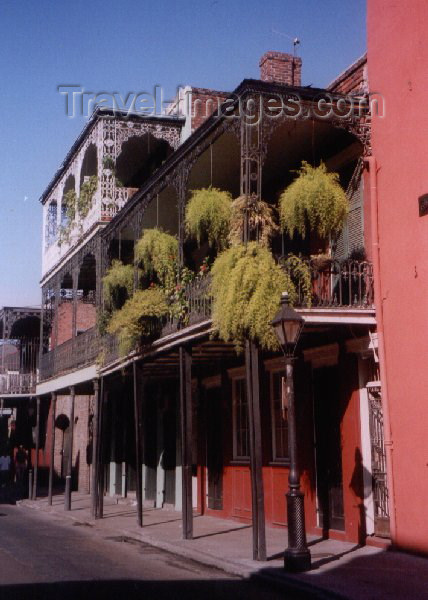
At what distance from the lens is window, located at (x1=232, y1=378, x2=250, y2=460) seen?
50.6ft

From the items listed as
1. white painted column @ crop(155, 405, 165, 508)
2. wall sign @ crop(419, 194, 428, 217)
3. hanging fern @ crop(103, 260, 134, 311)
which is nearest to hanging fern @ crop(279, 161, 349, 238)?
wall sign @ crop(419, 194, 428, 217)

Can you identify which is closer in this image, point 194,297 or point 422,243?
point 422,243

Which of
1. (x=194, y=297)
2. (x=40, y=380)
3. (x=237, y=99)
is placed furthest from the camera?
(x=40, y=380)

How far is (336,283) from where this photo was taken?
1224 cm

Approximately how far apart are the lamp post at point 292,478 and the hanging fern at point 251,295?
601 millimetres

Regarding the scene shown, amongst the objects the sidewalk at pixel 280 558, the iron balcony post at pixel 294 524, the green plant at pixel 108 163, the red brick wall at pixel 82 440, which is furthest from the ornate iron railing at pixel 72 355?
the iron balcony post at pixel 294 524

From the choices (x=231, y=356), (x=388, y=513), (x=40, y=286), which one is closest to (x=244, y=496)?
(x=231, y=356)

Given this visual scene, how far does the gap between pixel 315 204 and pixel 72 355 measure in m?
12.0

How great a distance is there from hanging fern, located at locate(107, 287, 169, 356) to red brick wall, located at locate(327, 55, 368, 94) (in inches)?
204

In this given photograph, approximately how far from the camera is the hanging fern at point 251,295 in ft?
33.5

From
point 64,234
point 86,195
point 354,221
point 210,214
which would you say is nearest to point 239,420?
point 210,214

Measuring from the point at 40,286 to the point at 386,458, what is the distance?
57.4 ft

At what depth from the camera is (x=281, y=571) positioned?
29.1ft

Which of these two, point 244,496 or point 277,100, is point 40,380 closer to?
point 244,496
